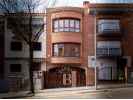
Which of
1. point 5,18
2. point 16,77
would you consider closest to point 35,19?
point 5,18

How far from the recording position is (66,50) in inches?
113

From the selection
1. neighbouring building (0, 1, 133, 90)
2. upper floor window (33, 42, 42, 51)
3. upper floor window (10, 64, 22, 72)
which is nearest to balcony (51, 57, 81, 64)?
neighbouring building (0, 1, 133, 90)

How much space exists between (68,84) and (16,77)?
35 centimetres

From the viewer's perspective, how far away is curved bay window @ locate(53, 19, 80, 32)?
2.83m

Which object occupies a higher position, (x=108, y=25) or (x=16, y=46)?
(x=108, y=25)

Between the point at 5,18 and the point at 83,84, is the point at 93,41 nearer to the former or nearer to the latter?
the point at 83,84

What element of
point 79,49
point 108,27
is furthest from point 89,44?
point 108,27

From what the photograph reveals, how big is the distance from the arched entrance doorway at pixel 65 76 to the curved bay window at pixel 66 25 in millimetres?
246

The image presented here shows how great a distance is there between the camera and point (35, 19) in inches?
111

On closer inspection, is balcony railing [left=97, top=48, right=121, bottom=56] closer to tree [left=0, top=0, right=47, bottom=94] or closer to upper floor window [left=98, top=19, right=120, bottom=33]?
upper floor window [left=98, top=19, right=120, bottom=33]

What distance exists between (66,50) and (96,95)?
379 millimetres

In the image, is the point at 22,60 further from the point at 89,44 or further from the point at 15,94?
the point at 89,44

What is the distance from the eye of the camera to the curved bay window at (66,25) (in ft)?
9.29

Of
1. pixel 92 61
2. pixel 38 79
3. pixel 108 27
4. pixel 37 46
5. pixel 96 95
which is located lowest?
pixel 96 95
